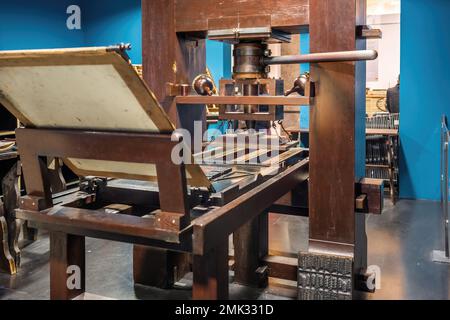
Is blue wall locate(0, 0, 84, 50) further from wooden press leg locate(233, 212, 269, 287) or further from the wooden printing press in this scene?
wooden press leg locate(233, 212, 269, 287)

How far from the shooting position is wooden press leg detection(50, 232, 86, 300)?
1.52 metres

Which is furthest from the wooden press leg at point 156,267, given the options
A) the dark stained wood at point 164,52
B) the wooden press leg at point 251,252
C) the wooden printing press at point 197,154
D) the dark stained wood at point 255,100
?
the dark stained wood at point 255,100

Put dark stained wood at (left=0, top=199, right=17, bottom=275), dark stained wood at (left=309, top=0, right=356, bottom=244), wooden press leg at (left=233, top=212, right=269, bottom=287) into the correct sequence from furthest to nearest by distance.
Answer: dark stained wood at (left=0, top=199, right=17, bottom=275) < wooden press leg at (left=233, top=212, right=269, bottom=287) < dark stained wood at (left=309, top=0, right=356, bottom=244)

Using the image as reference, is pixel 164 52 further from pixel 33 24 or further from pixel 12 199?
pixel 33 24

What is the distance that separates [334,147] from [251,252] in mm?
907

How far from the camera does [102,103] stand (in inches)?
48.2

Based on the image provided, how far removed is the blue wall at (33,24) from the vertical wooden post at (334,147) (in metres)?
5.13

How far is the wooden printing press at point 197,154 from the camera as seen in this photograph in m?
1.21

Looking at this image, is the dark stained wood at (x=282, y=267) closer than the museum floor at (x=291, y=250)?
Yes

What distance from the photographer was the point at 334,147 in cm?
195

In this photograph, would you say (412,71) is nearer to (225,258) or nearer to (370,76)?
(225,258)

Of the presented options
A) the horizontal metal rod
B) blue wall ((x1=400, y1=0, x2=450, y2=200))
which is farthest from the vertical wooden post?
blue wall ((x1=400, y1=0, x2=450, y2=200))

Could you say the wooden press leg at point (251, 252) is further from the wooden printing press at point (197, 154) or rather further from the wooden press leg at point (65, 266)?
the wooden press leg at point (65, 266)

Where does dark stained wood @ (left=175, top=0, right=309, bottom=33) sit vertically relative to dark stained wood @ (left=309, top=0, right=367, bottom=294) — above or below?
above
